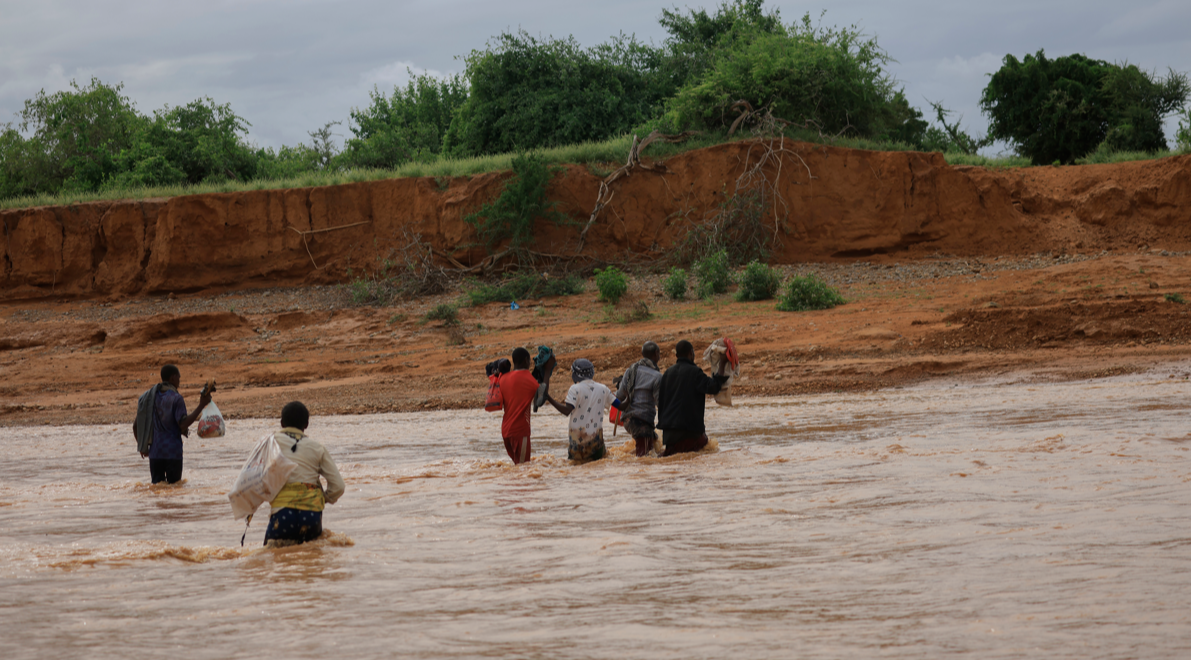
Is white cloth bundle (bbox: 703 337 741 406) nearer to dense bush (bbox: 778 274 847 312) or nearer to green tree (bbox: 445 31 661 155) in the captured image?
dense bush (bbox: 778 274 847 312)

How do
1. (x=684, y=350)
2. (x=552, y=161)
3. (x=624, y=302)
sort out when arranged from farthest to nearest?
(x=552, y=161)
(x=624, y=302)
(x=684, y=350)

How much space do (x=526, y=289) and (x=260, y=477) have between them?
1668 centimetres

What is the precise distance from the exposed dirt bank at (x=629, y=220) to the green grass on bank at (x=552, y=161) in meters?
0.55

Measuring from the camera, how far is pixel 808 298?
1869cm

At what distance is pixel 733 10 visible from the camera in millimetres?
36906

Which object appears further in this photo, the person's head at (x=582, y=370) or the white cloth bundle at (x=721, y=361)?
the person's head at (x=582, y=370)

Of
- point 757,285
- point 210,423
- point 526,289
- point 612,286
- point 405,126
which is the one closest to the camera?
point 210,423

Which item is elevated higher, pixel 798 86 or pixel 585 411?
pixel 798 86

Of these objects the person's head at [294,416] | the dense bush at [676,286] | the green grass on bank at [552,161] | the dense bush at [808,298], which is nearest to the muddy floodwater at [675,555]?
the person's head at [294,416]

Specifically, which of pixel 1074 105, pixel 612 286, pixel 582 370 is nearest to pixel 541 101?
pixel 612 286

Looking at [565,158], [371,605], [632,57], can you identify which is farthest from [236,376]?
[632,57]

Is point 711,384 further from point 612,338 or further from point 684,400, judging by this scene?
point 612,338

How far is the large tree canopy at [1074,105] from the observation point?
2917cm

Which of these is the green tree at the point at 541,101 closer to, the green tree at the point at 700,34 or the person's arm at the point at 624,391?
the green tree at the point at 700,34
